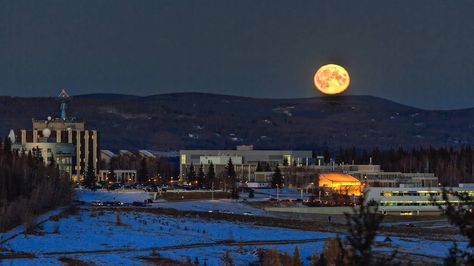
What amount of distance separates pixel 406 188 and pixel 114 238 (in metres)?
61.3

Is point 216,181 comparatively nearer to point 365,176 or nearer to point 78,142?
point 365,176

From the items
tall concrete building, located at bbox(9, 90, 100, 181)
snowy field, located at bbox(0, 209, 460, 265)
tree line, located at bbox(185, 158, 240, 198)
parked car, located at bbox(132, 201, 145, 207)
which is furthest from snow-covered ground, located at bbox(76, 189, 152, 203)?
tall concrete building, located at bbox(9, 90, 100, 181)

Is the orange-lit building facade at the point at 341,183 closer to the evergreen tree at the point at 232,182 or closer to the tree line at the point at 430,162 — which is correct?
the evergreen tree at the point at 232,182

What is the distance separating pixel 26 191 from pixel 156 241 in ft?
81.3

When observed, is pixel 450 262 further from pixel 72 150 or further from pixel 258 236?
pixel 72 150

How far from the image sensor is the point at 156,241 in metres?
66.8

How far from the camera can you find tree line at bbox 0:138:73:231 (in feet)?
229

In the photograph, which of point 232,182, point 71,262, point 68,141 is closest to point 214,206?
point 232,182

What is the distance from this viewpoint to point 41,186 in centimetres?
8706

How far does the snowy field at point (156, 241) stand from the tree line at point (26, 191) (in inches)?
94.1

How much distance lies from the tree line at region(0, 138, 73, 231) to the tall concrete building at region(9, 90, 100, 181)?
5498cm

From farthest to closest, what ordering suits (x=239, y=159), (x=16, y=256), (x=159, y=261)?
(x=239, y=159) → (x=159, y=261) → (x=16, y=256)

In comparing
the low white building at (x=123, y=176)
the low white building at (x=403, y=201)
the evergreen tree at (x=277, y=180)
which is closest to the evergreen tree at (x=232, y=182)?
the evergreen tree at (x=277, y=180)

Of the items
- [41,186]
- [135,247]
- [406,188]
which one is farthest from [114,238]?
[406,188]
